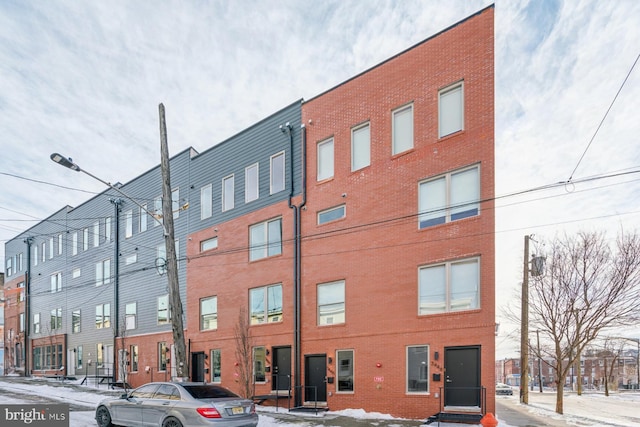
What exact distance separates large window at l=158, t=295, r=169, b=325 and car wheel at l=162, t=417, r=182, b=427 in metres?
14.7

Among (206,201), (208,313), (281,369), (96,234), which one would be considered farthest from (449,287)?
(96,234)

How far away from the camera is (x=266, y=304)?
19.1 m

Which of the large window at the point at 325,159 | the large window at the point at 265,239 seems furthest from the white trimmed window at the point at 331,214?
the large window at the point at 265,239

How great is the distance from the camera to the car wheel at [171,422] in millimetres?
10203

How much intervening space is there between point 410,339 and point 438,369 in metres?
1.22

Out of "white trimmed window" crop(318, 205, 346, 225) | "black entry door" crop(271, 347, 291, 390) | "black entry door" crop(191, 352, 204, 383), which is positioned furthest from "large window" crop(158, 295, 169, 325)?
"white trimmed window" crop(318, 205, 346, 225)

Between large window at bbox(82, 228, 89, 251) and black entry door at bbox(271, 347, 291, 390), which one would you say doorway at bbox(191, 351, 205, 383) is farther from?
large window at bbox(82, 228, 89, 251)

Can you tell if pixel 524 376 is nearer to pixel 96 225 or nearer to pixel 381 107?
pixel 381 107

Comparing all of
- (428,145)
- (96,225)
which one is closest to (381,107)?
(428,145)

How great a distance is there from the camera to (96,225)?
31.6 meters

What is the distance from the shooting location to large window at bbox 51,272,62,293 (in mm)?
35438

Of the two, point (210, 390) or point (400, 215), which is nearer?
point (210, 390)

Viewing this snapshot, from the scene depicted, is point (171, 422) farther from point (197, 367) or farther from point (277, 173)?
point (197, 367)

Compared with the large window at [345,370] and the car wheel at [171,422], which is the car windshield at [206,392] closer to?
the car wheel at [171,422]
